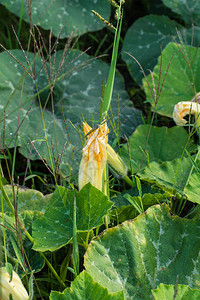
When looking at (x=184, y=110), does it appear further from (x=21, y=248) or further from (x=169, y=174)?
(x=21, y=248)

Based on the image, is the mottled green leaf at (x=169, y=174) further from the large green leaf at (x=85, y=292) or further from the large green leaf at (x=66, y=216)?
the large green leaf at (x=85, y=292)

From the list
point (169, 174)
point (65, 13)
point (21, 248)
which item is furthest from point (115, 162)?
point (65, 13)

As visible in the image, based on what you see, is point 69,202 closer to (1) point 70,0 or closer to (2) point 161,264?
(2) point 161,264

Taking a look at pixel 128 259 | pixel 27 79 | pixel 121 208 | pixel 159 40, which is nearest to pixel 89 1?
pixel 159 40

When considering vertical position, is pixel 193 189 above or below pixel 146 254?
above

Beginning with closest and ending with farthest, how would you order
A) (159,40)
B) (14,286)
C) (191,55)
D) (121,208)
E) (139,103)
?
(14,286)
(121,208)
(191,55)
(139,103)
(159,40)
